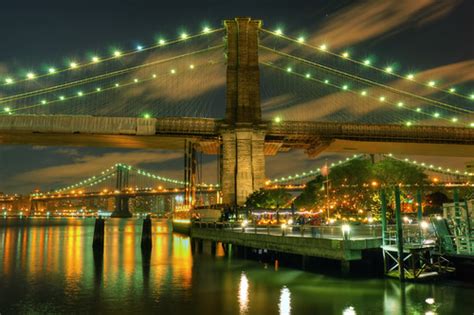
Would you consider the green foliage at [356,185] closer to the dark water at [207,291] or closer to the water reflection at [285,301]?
the dark water at [207,291]

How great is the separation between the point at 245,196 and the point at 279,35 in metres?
25.4

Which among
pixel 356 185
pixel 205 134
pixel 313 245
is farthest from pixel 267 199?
pixel 313 245

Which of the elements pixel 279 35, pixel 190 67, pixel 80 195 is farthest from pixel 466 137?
pixel 80 195

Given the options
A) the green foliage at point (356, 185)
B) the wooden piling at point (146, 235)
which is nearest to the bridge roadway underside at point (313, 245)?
the wooden piling at point (146, 235)

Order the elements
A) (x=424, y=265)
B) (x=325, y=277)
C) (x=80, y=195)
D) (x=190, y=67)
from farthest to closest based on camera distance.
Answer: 1. (x=80, y=195)
2. (x=190, y=67)
3. (x=325, y=277)
4. (x=424, y=265)

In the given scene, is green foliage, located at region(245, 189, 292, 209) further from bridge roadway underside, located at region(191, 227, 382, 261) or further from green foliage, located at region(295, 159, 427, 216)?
bridge roadway underside, located at region(191, 227, 382, 261)

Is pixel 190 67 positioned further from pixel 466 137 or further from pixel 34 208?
pixel 34 208

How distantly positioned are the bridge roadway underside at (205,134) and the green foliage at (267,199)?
1157 centimetres

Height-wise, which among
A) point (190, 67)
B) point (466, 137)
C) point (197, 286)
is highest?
point (190, 67)

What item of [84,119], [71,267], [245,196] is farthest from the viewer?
[84,119]

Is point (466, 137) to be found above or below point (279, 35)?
below

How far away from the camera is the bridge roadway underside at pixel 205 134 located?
67.1 metres

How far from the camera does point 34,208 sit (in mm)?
184500

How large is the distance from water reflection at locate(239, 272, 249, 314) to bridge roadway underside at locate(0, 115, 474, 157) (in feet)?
128
